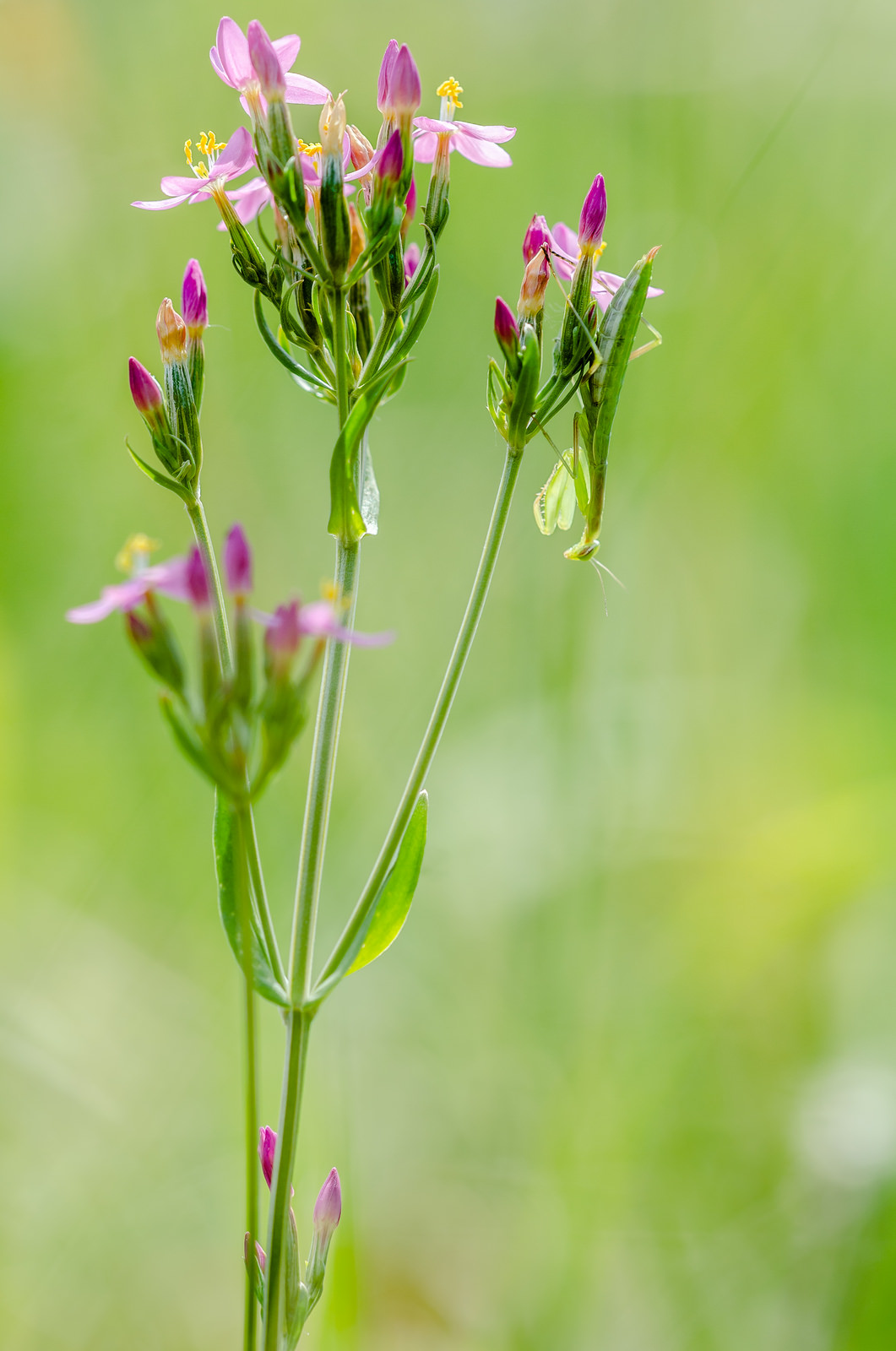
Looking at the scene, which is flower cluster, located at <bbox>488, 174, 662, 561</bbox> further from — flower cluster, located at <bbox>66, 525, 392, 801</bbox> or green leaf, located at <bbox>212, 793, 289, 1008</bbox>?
green leaf, located at <bbox>212, 793, 289, 1008</bbox>

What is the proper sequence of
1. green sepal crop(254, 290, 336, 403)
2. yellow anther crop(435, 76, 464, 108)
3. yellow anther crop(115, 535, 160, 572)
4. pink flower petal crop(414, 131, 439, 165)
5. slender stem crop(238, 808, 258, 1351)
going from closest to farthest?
1. slender stem crop(238, 808, 258, 1351)
2. yellow anther crop(115, 535, 160, 572)
3. green sepal crop(254, 290, 336, 403)
4. yellow anther crop(435, 76, 464, 108)
5. pink flower petal crop(414, 131, 439, 165)

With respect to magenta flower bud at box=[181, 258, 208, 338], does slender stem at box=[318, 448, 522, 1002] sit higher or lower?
lower

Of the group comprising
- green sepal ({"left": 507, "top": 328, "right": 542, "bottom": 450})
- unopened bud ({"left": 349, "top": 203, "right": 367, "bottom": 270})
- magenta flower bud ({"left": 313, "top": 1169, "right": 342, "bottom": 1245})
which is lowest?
magenta flower bud ({"left": 313, "top": 1169, "right": 342, "bottom": 1245})

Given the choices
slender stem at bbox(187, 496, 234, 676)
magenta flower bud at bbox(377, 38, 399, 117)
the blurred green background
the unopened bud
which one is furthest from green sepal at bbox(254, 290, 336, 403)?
the blurred green background

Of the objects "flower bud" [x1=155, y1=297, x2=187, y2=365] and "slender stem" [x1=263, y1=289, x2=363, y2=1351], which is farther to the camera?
"flower bud" [x1=155, y1=297, x2=187, y2=365]

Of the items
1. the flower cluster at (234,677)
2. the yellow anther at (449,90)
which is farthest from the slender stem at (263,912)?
the yellow anther at (449,90)

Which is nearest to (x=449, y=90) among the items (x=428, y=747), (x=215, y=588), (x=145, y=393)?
(x=145, y=393)

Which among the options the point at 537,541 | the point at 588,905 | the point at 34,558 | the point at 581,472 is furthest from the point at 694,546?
the point at 34,558
